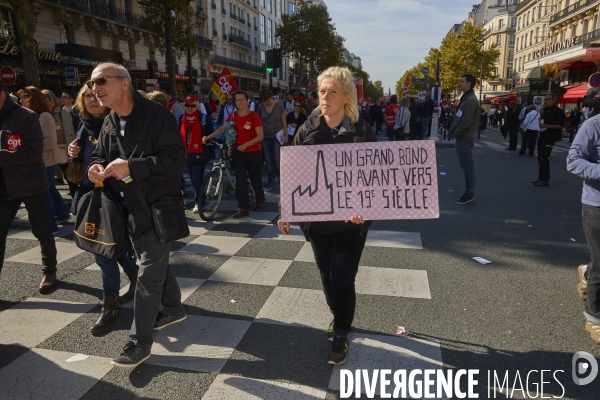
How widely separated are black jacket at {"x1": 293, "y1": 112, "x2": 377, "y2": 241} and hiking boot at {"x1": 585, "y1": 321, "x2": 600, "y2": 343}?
6.20 ft

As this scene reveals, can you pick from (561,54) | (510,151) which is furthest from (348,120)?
(561,54)

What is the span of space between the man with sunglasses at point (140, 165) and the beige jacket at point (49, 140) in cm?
298

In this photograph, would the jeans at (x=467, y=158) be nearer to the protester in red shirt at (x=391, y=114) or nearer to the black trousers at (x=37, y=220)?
the black trousers at (x=37, y=220)

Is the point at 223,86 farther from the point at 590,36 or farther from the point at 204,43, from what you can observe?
the point at 204,43

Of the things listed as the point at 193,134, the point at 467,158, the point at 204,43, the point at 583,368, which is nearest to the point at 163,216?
the point at 583,368

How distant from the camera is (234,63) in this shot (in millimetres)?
57250

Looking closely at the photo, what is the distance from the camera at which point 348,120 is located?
9.62 feet

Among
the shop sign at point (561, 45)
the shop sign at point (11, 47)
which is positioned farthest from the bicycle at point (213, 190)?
the shop sign at point (561, 45)

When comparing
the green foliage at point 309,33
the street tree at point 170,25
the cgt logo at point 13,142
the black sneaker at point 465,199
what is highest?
the green foliage at point 309,33

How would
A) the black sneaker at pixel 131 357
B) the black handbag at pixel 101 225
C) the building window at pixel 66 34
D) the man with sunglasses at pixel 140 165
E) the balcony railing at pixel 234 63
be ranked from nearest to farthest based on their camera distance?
the man with sunglasses at pixel 140 165
the black sneaker at pixel 131 357
the black handbag at pixel 101 225
the building window at pixel 66 34
the balcony railing at pixel 234 63

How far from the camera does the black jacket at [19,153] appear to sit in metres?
3.68

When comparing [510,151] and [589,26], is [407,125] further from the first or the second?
[589,26]

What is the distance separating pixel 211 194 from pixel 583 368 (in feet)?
17.5

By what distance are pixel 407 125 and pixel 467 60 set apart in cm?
5389
